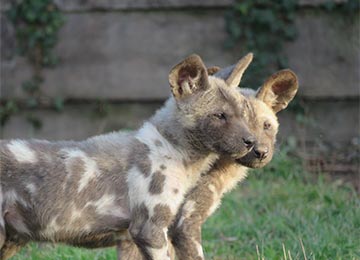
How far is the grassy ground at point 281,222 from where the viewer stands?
5832mm

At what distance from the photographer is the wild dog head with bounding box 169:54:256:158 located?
15.9 feet

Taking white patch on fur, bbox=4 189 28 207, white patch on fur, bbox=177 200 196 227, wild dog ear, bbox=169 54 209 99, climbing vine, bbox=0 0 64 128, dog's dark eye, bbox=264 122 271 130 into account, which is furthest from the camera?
climbing vine, bbox=0 0 64 128

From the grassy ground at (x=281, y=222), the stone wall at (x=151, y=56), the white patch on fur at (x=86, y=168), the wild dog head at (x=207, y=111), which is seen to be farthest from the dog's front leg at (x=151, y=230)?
the stone wall at (x=151, y=56)

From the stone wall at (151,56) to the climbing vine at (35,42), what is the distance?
0.07 metres

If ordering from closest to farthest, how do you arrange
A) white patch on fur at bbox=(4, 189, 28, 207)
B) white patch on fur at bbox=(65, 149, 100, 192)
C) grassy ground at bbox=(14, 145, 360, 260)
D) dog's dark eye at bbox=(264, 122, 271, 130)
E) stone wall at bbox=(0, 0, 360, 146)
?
1. white patch on fur at bbox=(4, 189, 28, 207)
2. white patch on fur at bbox=(65, 149, 100, 192)
3. dog's dark eye at bbox=(264, 122, 271, 130)
4. grassy ground at bbox=(14, 145, 360, 260)
5. stone wall at bbox=(0, 0, 360, 146)

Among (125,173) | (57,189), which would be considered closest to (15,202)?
(57,189)

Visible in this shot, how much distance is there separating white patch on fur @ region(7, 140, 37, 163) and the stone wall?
423cm

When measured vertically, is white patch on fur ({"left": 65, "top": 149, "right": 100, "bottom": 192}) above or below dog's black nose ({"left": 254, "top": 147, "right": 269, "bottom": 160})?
above

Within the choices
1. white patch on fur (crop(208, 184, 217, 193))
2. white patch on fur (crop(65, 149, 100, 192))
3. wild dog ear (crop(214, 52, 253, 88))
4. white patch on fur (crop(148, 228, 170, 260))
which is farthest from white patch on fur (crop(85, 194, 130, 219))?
wild dog ear (crop(214, 52, 253, 88))

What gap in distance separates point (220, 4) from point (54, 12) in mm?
1628

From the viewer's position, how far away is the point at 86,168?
483 centimetres

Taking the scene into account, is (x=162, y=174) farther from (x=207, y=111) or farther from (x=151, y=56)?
(x=151, y=56)

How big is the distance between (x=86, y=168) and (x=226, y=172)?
93 cm

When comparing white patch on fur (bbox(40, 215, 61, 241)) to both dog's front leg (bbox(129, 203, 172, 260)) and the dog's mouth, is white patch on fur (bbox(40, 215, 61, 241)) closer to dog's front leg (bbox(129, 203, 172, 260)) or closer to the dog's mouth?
dog's front leg (bbox(129, 203, 172, 260))
